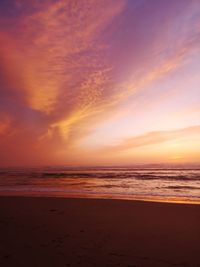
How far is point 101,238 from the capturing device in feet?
20.4

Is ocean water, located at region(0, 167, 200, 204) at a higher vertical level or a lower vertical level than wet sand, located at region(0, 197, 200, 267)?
higher

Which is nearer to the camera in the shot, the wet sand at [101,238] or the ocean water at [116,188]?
the wet sand at [101,238]

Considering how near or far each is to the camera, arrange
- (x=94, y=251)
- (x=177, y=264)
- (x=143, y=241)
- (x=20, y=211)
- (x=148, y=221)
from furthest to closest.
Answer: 1. (x=20, y=211)
2. (x=148, y=221)
3. (x=143, y=241)
4. (x=94, y=251)
5. (x=177, y=264)

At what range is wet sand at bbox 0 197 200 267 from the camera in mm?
4910

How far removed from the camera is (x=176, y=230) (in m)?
6.85

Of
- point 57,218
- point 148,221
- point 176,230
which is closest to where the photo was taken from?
point 176,230

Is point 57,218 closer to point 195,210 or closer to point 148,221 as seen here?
point 148,221

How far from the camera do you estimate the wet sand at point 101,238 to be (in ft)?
16.1

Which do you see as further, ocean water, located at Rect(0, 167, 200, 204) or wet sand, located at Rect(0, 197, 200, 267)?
ocean water, located at Rect(0, 167, 200, 204)

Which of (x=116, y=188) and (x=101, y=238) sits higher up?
(x=116, y=188)

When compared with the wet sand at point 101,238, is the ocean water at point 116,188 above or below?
above

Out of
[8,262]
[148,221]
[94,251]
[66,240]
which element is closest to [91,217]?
[148,221]

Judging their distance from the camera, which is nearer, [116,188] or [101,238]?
[101,238]

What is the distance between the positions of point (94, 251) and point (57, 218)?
11.8ft
